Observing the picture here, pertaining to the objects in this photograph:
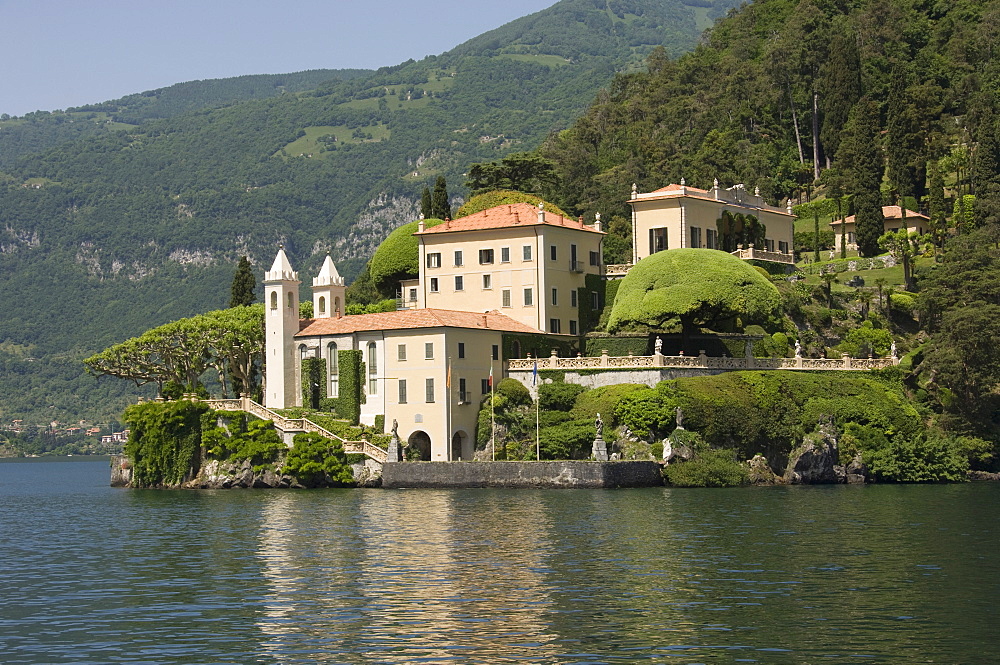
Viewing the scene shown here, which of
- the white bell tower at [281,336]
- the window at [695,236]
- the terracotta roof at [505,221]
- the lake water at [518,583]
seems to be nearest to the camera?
the lake water at [518,583]

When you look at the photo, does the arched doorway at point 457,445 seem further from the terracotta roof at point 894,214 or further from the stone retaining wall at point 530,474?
the terracotta roof at point 894,214

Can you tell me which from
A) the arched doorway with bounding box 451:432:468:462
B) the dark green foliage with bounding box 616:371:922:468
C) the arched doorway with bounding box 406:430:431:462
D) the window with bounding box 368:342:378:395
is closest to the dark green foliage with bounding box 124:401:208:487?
the window with bounding box 368:342:378:395

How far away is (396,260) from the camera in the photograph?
95.6m

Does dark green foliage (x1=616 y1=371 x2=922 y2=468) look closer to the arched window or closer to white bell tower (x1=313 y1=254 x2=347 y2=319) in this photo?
the arched window

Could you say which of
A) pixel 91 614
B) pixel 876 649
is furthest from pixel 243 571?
pixel 876 649

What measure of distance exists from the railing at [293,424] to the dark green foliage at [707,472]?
14.4 metres

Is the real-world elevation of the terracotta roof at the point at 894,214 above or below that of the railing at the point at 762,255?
above

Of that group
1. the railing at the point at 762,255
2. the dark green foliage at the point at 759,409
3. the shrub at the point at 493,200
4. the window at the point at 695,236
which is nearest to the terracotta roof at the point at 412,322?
the dark green foliage at the point at 759,409

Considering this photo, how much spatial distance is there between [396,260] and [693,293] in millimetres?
25039

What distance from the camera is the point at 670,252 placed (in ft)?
262

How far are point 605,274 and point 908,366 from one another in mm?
19636

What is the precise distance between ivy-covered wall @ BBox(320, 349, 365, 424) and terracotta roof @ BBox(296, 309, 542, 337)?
62.8 inches

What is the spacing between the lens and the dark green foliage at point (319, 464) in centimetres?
7369

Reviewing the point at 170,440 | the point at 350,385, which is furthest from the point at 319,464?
the point at 170,440
